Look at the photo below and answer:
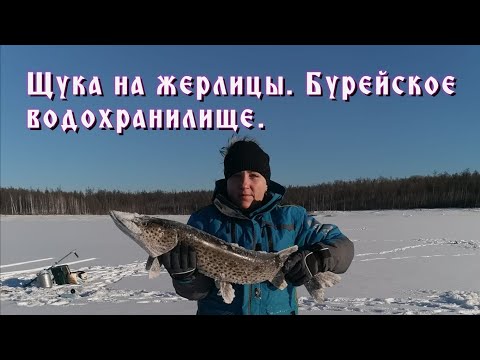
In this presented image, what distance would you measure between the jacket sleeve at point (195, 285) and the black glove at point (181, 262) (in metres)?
0.04

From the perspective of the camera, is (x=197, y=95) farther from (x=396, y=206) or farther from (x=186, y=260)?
(x=396, y=206)

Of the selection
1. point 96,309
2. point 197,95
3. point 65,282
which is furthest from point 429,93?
point 65,282

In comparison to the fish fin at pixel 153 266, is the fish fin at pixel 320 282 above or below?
below

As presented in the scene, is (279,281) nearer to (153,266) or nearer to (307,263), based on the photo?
(307,263)

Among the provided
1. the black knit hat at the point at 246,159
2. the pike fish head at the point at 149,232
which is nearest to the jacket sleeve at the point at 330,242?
the black knit hat at the point at 246,159

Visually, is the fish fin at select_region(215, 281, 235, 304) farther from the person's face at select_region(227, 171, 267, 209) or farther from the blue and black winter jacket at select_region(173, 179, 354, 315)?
the person's face at select_region(227, 171, 267, 209)

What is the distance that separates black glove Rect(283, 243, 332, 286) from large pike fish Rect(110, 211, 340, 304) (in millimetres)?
34

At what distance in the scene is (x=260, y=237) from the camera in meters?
2.08

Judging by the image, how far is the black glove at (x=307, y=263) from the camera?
1.98 meters

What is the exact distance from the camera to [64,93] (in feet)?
11.4

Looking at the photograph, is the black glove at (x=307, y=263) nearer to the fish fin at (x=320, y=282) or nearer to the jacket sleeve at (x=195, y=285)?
the fish fin at (x=320, y=282)

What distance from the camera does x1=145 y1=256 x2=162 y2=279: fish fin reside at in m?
1.97

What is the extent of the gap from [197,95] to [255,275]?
1755 millimetres

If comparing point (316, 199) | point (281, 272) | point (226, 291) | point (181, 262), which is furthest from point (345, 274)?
point (181, 262)
